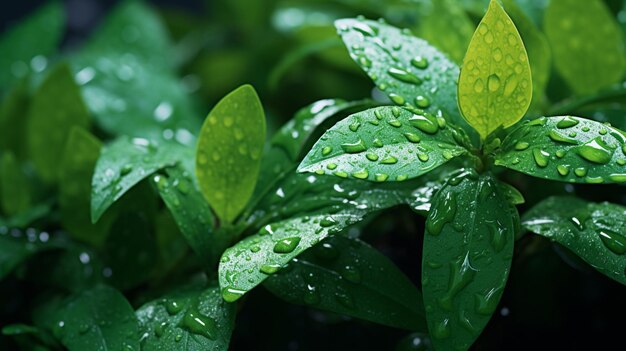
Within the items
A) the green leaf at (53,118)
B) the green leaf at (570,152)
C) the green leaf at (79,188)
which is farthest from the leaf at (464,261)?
the green leaf at (53,118)

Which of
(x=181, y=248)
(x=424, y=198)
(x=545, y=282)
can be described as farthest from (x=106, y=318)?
(x=545, y=282)

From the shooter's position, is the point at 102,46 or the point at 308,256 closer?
the point at 308,256

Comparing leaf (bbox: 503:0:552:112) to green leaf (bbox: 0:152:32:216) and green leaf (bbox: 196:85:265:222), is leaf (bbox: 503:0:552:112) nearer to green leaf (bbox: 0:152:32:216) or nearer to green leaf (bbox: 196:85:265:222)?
green leaf (bbox: 196:85:265:222)

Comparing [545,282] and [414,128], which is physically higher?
[414,128]

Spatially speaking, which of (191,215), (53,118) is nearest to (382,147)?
(191,215)

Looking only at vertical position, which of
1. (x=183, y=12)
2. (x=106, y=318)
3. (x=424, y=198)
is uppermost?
(x=424, y=198)

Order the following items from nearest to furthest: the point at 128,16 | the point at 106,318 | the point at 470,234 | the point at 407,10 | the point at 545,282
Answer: the point at 470,234, the point at 106,318, the point at 545,282, the point at 407,10, the point at 128,16

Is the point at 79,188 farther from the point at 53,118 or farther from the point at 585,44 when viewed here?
the point at 585,44

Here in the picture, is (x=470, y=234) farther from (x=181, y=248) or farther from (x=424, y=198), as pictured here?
(x=181, y=248)

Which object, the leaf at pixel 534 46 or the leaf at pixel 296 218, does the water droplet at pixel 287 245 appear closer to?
the leaf at pixel 296 218
